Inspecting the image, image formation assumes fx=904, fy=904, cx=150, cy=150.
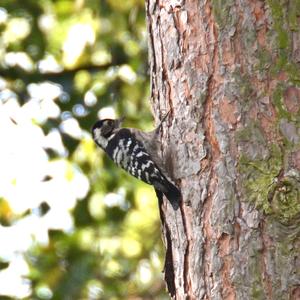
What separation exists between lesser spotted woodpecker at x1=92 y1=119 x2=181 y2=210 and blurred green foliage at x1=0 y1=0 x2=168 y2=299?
22.5 inches

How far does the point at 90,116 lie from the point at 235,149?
9.06 ft

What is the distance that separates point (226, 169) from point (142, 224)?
3.27m

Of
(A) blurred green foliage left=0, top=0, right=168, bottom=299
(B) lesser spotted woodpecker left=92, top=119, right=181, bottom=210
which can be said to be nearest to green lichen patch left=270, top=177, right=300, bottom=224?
(B) lesser spotted woodpecker left=92, top=119, right=181, bottom=210

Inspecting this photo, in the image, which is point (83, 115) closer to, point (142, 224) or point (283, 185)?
point (142, 224)

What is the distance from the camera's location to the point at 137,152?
4.19 m

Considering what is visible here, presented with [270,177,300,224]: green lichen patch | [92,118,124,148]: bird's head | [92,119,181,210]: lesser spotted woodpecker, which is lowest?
[270,177,300,224]: green lichen patch

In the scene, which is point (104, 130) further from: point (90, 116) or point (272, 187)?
point (272, 187)

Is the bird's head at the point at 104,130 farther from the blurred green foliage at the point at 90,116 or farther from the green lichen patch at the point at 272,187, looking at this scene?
the green lichen patch at the point at 272,187

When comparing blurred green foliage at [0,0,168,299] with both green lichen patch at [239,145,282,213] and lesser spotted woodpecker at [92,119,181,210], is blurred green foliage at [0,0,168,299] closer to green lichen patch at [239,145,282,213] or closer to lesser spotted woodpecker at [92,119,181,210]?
lesser spotted woodpecker at [92,119,181,210]

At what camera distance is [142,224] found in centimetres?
639

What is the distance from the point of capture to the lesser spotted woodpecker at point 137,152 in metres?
3.49

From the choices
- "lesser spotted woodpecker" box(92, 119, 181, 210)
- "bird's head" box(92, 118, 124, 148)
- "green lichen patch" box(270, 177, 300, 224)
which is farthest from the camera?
"bird's head" box(92, 118, 124, 148)

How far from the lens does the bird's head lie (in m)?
5.19

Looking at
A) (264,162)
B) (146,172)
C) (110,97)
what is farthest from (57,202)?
(264,162)
